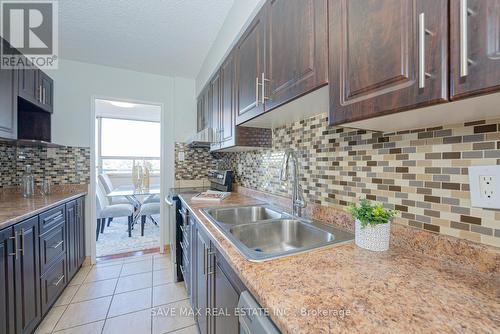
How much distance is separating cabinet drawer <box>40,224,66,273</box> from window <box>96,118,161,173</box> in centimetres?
355

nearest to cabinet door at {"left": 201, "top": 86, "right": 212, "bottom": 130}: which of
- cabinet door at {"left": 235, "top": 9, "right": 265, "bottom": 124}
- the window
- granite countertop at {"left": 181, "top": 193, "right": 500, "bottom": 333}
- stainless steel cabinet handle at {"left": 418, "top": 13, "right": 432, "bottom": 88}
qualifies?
cabinet door at {"left": 235, "top": 9, "right": 265, "bottom": 124}

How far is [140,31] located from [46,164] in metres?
1.87

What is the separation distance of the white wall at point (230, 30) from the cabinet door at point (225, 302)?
143 cm

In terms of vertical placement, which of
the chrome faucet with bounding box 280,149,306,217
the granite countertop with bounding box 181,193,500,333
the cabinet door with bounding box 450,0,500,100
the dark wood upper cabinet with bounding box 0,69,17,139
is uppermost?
the dark wood upper cabinet with bounding box 0,69,17,139

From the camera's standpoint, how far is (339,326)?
443 mm

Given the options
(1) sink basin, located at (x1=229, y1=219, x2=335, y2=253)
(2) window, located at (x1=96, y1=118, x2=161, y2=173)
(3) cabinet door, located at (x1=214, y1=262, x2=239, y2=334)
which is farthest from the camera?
(2) window, located at (x1=96, y1=118, x2=161, y2=173)

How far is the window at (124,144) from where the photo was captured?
5.10 metres

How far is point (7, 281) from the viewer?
1.24 meters

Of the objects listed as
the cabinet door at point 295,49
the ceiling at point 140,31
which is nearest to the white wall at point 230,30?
the ceiling at point 140,31

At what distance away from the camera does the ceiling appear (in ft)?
5.57

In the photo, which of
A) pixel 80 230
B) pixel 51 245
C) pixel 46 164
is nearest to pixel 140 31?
pixel 46 164

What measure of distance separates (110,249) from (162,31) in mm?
2928

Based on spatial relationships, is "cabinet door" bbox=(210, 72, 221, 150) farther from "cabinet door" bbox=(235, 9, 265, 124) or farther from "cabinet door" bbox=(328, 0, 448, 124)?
"cabinet door" bbox=(328, 0, 448, 124)

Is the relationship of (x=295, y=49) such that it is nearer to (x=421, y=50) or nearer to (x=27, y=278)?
(x=421, y=50)
